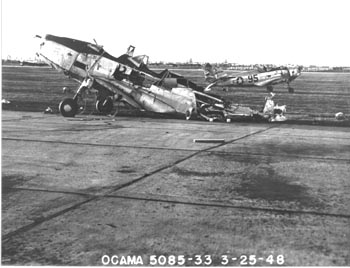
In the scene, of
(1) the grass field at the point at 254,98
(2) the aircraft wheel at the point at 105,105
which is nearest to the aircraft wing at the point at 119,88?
(2) the aircraft wheel at the point at 105,105

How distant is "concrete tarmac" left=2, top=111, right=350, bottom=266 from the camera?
160 inches

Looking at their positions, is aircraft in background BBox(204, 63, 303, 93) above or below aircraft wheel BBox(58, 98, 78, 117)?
above

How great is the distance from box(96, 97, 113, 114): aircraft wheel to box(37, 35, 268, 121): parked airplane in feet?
1.41

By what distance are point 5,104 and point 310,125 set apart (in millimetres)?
13361

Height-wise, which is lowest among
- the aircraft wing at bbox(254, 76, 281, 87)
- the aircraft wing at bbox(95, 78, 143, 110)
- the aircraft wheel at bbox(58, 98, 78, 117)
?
the aircraft wheel at bbox(58, 98, 78, 117)

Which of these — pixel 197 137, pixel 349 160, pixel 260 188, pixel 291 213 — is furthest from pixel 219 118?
pixel 291 213

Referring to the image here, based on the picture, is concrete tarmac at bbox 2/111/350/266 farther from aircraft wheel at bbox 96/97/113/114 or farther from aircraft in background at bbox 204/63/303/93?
aircraft in background at bbox 204/63/303/93

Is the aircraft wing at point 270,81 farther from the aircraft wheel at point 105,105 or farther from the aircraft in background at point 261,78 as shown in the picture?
the aircraft wheel at point 105,105

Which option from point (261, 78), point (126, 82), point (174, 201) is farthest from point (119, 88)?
point (261, 78)

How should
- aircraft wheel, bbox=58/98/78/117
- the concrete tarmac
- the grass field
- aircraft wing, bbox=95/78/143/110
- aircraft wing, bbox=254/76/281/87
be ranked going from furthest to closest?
aircraft wing, bbox=254/76/281/87 → the grass field → aircraft wing, bbox=95/78/143/110 → aircraft wheel, bbox=58/98/78/117 → the concrete tarmac

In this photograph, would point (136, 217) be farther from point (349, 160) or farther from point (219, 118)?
point (219, 118)

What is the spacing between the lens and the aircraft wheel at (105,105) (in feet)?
59.0

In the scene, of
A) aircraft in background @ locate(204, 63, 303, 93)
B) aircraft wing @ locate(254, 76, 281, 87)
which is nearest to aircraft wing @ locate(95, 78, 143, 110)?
aircraft in background @ locate(204, 63, 303, 93)

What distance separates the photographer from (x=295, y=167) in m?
7.93
